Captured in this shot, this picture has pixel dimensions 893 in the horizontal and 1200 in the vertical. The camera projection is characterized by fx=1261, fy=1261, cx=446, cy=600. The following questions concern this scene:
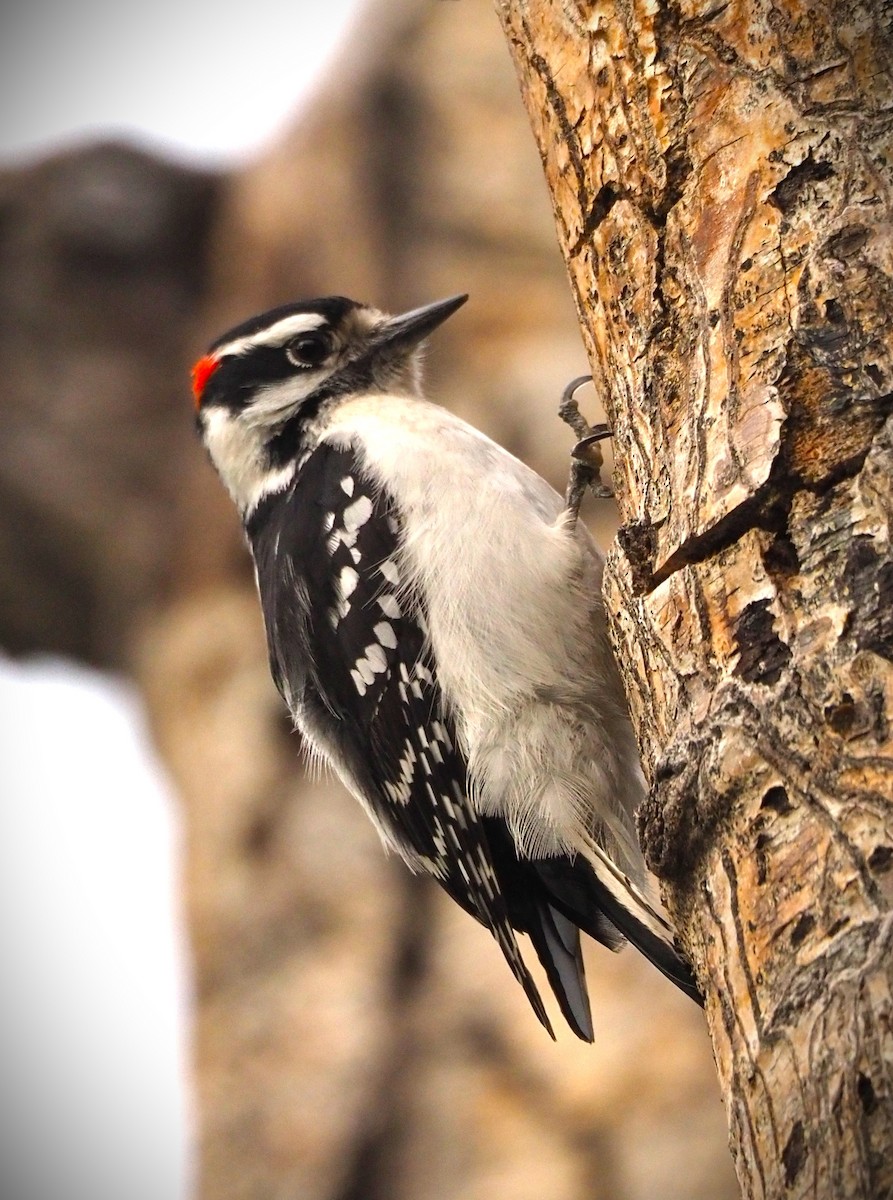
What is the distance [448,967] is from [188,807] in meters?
1.48

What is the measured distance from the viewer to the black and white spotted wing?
118 inches

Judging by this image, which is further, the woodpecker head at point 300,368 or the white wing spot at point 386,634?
the woodpecker head at point 300,368

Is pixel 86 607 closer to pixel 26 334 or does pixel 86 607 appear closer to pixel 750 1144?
pixel 26 334

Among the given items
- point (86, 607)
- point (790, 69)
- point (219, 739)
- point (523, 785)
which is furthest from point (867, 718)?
point (86, 607)

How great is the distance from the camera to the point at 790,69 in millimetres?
1966

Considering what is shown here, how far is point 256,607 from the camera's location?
5.70 meters

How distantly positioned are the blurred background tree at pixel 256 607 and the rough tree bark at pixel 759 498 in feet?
6.40

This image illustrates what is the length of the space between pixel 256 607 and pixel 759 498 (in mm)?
4148

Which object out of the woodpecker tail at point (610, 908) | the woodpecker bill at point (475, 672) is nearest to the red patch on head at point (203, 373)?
the woodpecker bill at point (475, 672)

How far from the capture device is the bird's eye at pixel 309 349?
3549 mm

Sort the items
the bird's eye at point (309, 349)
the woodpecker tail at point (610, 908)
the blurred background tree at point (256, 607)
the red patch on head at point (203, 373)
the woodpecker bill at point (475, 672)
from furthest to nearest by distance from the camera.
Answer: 1. the blurred background tree at point (256, 607)
2. the red patch on head at point (203, 373)
3. the bird's eye at point (309, 349)
4. the woodpecker bill at point (475, 672)
5. the woodpecker tail at point (610, 908)

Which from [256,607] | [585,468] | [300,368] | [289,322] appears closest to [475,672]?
[585,468]

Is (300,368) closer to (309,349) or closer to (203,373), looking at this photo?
(309,349)

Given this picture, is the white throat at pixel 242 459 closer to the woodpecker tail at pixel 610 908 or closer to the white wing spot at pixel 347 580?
the white wing spot at pixel 347 580
